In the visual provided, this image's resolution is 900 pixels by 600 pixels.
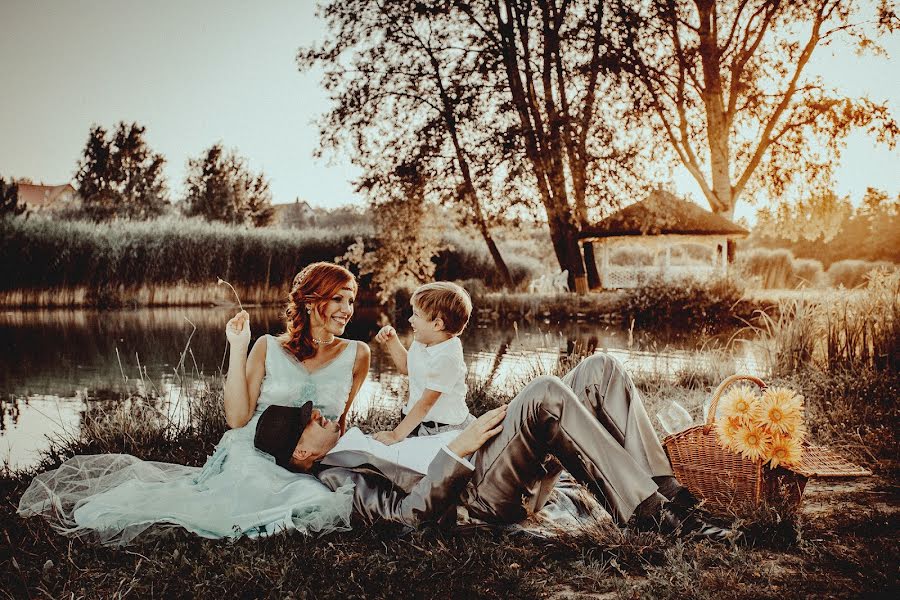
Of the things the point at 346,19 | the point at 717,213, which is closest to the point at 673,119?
the point at 717,213

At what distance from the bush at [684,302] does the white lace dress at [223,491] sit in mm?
12638

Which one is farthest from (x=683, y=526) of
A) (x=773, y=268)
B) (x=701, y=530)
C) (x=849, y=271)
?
(x=849, y=271)

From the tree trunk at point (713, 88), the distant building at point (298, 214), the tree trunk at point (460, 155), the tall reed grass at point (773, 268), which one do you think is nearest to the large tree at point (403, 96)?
the tree trunk at point (460, 155)

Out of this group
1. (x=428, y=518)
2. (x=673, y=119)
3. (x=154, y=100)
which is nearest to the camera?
(x=428, y=518)

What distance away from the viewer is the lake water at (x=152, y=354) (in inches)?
248

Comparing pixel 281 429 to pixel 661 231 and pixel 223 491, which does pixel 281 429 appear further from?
pixel 661 231

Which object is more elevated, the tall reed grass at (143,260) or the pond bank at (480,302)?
the tall reed grass at (143,260)

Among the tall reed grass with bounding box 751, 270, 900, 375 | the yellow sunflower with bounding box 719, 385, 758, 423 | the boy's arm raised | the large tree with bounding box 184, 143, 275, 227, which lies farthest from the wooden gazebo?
the large tree with bounding box 184, 143, 275, 227

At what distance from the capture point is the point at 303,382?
128 inches

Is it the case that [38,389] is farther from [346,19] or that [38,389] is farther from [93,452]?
[346,19]

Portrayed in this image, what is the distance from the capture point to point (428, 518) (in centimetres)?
272

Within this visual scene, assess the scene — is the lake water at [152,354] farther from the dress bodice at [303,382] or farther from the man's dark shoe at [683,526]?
the man's dark shoe at [683,526]

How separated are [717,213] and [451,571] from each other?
19103 millimetres

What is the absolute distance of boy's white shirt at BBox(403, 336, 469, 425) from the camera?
323 centimetres
